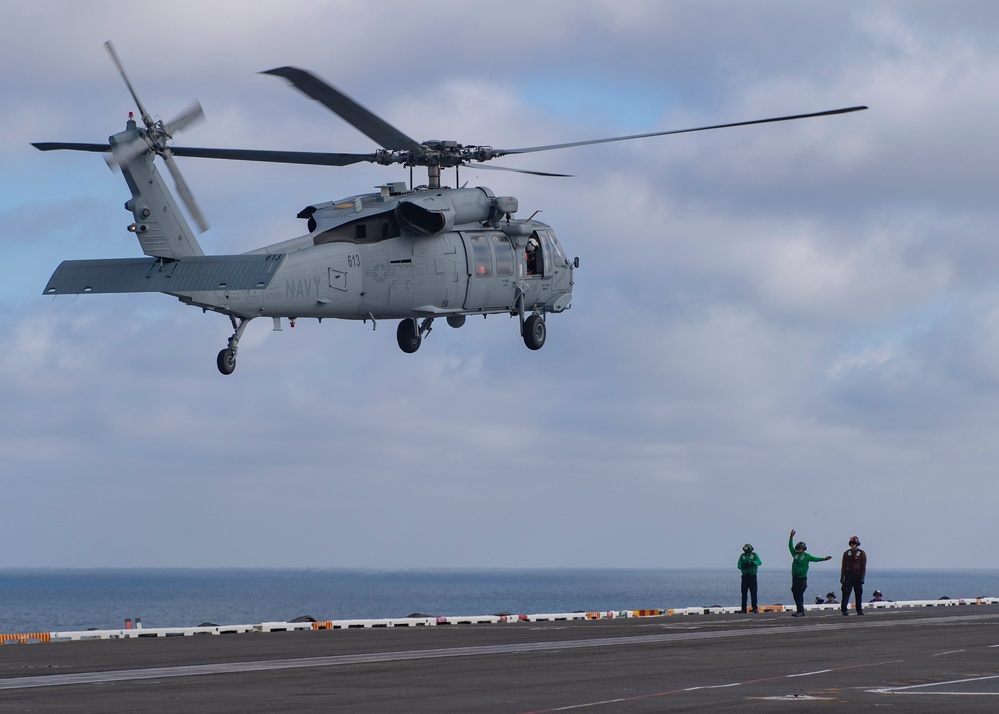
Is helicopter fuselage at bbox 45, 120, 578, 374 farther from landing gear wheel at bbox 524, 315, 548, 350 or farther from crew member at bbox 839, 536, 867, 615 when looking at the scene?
crew member at bbox 839, 536, 867, 615

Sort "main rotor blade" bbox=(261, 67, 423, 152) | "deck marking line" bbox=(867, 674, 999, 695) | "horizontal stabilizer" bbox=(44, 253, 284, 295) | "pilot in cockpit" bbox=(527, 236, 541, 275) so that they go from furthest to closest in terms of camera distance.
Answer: "pilot in cockpit" bbox=(527, 236, 541, 275)
"horizontal stabilizer" bbox=(44, 253, 284, 295)
"main rotor blade" bbox=(261, 67, 423, 152)
"deck marking line" bbox=(867, 674, 999, 695)

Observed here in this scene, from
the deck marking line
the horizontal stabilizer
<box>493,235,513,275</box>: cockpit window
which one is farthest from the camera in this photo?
<box>493,235,513,275</box>: cockpit window

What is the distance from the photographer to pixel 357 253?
3161 cm

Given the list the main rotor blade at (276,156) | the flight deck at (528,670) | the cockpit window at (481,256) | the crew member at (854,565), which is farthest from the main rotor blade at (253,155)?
the crew member at (854,565)

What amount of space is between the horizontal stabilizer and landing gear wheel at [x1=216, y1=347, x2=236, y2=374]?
147cm

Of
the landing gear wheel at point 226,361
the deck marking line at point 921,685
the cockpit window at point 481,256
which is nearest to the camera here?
the deck marking line at point 921,685

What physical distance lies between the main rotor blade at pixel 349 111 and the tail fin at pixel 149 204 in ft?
13.7

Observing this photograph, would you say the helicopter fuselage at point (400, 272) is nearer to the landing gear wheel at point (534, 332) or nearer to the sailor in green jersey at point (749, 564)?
the landing gear wheel at point (534, 332)

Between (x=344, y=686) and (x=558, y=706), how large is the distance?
3.57m

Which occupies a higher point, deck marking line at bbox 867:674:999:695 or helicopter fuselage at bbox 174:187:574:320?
helicopter fuselage at bbox 174:187:574:320

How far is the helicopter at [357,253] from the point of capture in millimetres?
27984

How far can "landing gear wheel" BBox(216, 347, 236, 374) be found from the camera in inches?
1120

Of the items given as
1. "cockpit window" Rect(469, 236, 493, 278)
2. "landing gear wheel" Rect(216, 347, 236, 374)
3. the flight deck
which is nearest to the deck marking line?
the flight deck

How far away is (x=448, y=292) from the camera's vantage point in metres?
34.1
